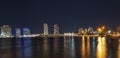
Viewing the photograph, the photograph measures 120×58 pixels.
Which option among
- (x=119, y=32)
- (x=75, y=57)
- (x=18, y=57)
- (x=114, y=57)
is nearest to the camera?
(x=114, y=57)

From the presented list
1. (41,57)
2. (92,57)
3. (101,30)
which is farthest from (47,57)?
(101,30)

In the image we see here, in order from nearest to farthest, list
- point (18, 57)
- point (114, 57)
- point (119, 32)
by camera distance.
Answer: point (114, 57) < point (18, 57) < point (119, 32)

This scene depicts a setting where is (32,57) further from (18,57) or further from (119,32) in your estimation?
(119,32)

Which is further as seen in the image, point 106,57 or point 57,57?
point 57,57

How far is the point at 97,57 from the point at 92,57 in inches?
22.5

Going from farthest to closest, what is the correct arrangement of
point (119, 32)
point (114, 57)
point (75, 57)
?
point (119, 32), point (75, 57), point (114, 57)

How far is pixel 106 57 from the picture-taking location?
1330 inches

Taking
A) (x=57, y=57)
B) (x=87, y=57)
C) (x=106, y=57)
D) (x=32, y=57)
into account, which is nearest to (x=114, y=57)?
(x=106, y=57)

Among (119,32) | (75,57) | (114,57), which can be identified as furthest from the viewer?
(119,32)

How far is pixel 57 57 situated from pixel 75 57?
2097 mm

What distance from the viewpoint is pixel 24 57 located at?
38188 mm

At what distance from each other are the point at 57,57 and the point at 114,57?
6.73 m

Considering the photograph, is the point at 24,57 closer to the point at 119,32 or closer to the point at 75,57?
the point at 75,57

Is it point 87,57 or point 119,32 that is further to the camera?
point 119,32
